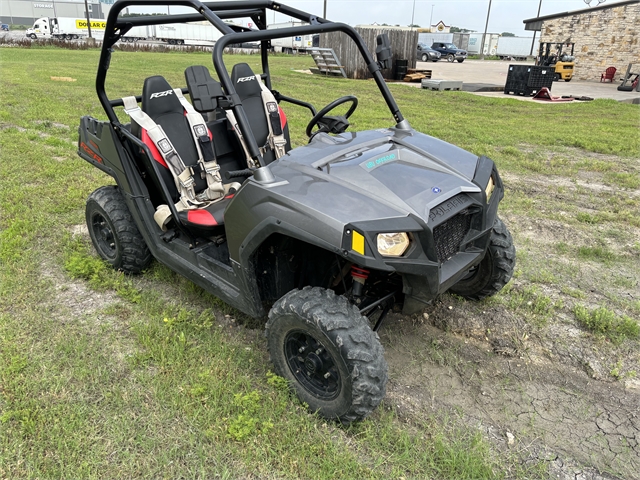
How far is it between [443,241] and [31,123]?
796 cm

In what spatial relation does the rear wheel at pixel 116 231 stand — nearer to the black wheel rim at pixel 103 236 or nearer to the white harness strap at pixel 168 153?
the black wheel rim at pixel 103 236

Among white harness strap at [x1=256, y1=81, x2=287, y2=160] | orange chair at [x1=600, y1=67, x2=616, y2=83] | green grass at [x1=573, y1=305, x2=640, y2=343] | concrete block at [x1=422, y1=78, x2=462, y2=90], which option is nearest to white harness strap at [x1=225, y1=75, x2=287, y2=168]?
white harness strap at [x1=256, y1=81, x2=287, y2=160]

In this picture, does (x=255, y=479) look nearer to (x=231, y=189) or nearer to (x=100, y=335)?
(x=100, y=335)

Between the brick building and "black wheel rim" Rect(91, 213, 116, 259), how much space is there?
22.5m

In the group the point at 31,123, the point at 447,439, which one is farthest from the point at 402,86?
the point at 447,439

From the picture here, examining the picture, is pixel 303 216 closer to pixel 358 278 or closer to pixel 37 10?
pixel 358 278

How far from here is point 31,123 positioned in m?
7.86

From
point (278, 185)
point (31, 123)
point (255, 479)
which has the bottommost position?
point (255, 479)

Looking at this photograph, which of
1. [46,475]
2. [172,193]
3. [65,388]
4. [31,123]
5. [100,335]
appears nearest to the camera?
[46,475]

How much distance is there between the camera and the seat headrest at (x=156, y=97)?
3.16 metres

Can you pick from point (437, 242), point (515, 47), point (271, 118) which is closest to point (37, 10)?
point (515, 47)

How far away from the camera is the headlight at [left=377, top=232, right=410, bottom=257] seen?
1.98m

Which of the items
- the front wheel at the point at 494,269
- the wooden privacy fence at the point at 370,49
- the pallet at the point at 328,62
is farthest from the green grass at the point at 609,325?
the pallet at the point at 328,62

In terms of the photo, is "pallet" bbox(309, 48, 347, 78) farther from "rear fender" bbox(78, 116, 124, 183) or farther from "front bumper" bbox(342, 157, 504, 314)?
"front bumper" bbox(342, 157, 504, 314)
